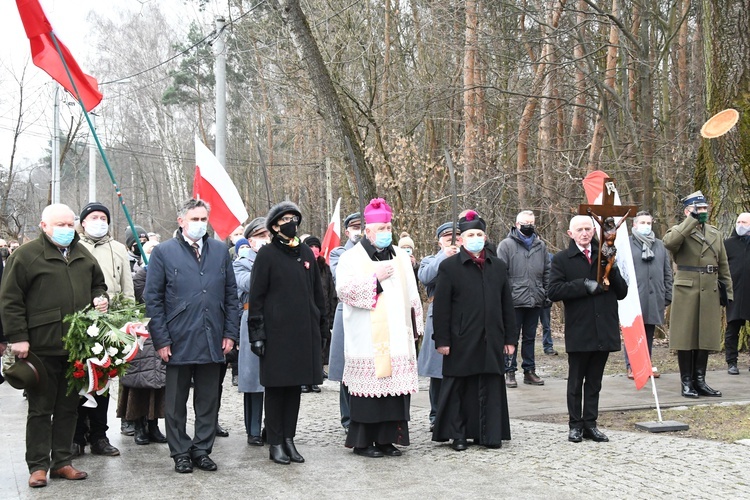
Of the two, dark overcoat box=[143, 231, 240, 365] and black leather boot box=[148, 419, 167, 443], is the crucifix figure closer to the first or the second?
dark overcoat box=[143, 231, 240, 365]

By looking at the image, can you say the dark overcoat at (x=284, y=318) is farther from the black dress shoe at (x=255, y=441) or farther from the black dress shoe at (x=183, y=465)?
the black dress shoe at (x=255, y=441)

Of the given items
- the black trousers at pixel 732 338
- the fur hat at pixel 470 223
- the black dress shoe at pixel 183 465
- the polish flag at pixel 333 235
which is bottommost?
the black dress shoe at pixel 183 465

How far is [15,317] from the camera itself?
6660 millimetres

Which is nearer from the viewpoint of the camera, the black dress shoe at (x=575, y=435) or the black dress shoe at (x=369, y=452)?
the black dress shoe at (x=369, y=452)

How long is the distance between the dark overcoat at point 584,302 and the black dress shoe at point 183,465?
10.8ft

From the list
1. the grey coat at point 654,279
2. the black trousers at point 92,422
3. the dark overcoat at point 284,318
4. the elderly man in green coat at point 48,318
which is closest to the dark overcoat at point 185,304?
the dark overcoat at point 284,318

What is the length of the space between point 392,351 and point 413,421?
1736mm

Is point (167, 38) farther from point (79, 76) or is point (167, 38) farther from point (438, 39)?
point (79, 76)

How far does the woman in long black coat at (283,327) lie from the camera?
7.41 m

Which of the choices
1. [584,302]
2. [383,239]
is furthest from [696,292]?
[383,239]

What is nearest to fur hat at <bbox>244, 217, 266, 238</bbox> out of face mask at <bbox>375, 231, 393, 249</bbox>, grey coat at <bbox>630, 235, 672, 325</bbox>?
face mask at <bbox>375, 231, 393, 249</bbox>

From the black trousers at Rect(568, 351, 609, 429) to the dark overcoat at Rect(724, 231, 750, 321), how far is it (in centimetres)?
436

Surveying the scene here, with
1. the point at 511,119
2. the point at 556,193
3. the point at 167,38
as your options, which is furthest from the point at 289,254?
the point at 167,38

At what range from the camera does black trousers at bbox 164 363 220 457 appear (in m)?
7.16
